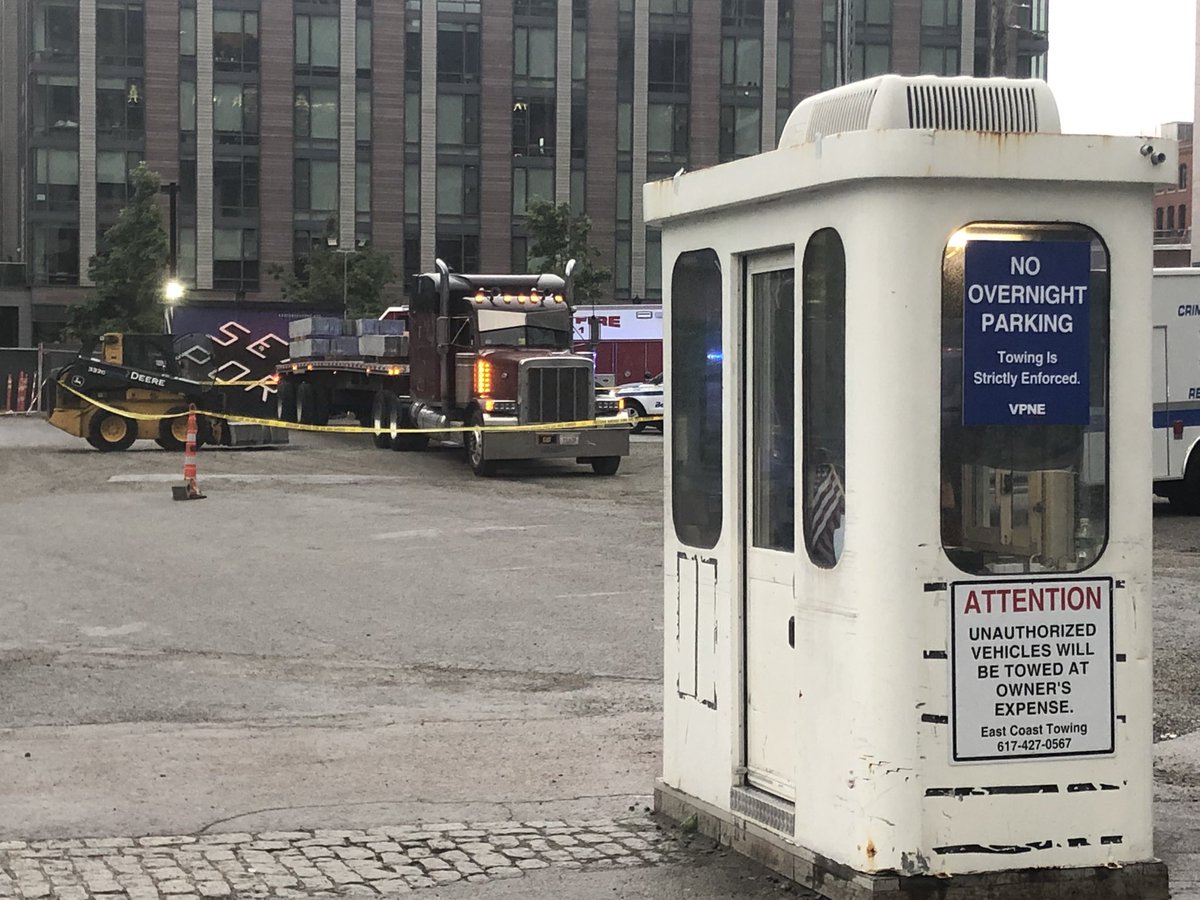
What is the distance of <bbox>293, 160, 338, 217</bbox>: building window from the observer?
80.6m

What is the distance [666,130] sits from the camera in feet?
275

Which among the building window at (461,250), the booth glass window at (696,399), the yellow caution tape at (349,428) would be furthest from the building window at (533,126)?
the booth glass window at (696,399)

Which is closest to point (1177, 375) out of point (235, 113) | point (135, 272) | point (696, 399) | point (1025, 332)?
point (696, 399)

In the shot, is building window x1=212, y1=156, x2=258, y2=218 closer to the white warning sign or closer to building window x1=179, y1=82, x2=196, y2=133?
building window x1=179, y1=82, x2=196, y2=133

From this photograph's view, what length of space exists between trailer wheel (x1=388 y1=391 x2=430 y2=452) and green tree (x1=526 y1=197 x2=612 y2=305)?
40.0 m

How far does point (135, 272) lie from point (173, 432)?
3766 centimetres

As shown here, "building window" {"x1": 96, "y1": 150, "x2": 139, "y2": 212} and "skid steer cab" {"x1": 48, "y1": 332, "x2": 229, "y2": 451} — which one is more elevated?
"building window" {"x1": 96, "y1": 150, "x2": 139, "y2": 212}

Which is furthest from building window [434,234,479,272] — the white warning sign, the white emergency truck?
the white warning sign

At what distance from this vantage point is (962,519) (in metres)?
5.43

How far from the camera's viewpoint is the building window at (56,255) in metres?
79.1

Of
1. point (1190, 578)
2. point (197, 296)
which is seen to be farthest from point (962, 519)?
point (197, 296)

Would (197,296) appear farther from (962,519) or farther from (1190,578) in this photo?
(962,519)

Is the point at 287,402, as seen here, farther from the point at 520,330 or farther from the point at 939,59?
the point at 939,59

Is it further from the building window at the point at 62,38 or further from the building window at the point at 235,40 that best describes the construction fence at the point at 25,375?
the building window at the point at 235,40
